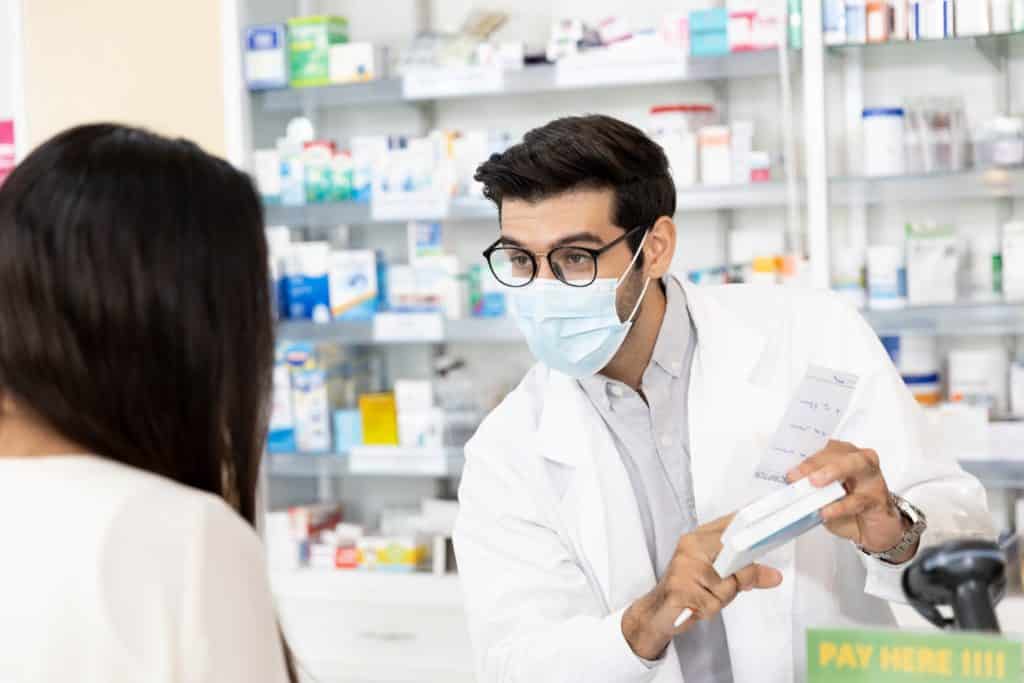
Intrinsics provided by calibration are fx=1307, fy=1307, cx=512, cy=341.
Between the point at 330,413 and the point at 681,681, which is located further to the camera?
the point at 330,413

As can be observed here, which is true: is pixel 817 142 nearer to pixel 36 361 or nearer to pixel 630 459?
pixel 630 459

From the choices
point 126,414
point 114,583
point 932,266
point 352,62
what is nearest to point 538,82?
point 352,62

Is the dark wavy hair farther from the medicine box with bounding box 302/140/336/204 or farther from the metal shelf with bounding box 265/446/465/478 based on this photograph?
the medicine box with bounding box 302/140/336/204

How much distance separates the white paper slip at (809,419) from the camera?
1.43 meters

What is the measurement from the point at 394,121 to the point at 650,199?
7.72ft

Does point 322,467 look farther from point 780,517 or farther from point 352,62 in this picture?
point 780,517

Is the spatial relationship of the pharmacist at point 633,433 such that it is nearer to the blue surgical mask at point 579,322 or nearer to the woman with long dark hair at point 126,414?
the blue surgical mask at point 579,322

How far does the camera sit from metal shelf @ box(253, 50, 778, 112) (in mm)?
3627

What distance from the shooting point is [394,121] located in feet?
14.4

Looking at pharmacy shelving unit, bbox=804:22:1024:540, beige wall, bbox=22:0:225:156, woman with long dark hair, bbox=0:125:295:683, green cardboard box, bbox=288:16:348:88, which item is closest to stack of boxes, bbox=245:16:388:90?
green cardboard box, bbox=288:16:348:88

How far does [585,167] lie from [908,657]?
1173 mm

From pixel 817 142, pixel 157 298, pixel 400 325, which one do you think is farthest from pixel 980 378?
pixel 157 298

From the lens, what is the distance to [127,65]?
413 centimetres

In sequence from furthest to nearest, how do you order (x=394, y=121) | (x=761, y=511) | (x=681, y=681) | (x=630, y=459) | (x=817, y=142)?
(x=394, y=121)
(x=817, y=142)
(x=630, y=459)
(x=681, y=681)
(x=761, y=511)
